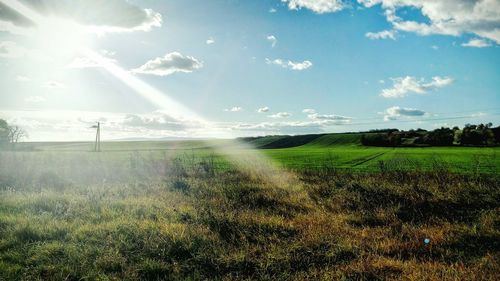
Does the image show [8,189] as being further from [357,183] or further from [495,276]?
[495,276]

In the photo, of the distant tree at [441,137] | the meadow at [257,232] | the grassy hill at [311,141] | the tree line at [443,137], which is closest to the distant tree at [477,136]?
the tree line at [443,137]

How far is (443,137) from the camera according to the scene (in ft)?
331

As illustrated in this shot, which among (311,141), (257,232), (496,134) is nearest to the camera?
(257,232)

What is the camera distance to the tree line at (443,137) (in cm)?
9588

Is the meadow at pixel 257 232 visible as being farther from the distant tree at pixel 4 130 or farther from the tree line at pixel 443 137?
the tree line at pixel 443 137

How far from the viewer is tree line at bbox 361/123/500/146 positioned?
9588 centimetres

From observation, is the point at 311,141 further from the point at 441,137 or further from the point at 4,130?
the point at 4,130

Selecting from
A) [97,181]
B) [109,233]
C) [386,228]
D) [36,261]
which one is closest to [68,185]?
[97,181]

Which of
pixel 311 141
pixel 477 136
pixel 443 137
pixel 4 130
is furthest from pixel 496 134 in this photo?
pixel 4 130

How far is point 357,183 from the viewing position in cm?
1286

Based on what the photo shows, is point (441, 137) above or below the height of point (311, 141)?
above

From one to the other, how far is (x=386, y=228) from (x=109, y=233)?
615 cm

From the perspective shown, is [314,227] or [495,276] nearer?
[495,276]

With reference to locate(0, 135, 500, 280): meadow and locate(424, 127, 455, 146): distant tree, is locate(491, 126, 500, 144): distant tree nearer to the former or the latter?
locate(424, 127, 455, 146): distant tree
